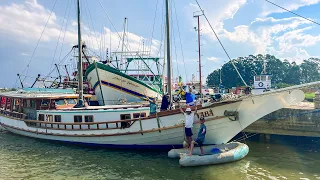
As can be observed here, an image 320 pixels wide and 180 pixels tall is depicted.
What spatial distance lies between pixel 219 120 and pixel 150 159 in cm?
372

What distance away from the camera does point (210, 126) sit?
1146 centimetres

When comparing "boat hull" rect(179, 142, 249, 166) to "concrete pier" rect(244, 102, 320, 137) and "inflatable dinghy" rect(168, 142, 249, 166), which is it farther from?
"concrete pier" rect(244, 102, 320, 137)

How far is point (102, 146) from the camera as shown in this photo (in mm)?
13320

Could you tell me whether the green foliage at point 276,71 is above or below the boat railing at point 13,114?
above

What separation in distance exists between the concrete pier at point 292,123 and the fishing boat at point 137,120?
401 centimetres

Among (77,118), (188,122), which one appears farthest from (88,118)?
(188,122)

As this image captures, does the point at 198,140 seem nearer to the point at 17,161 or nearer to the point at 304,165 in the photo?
the point at 304,165

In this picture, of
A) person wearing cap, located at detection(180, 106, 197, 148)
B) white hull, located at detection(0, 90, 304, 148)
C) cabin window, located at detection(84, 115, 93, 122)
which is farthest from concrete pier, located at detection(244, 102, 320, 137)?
cabin window, located at detection(84, 115, 93, 122)

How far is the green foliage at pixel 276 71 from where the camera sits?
211 ft

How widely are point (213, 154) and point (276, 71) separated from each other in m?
65.2

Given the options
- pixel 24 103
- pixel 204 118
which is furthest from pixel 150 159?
pixel 24 103

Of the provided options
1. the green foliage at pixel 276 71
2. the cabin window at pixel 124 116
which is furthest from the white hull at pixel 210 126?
the green foliage at pixel 276 71

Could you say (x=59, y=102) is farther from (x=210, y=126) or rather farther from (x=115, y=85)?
(x=210, y=126)

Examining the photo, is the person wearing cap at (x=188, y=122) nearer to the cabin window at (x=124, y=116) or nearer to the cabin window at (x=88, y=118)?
the cabin window at (x=124, y=116)
